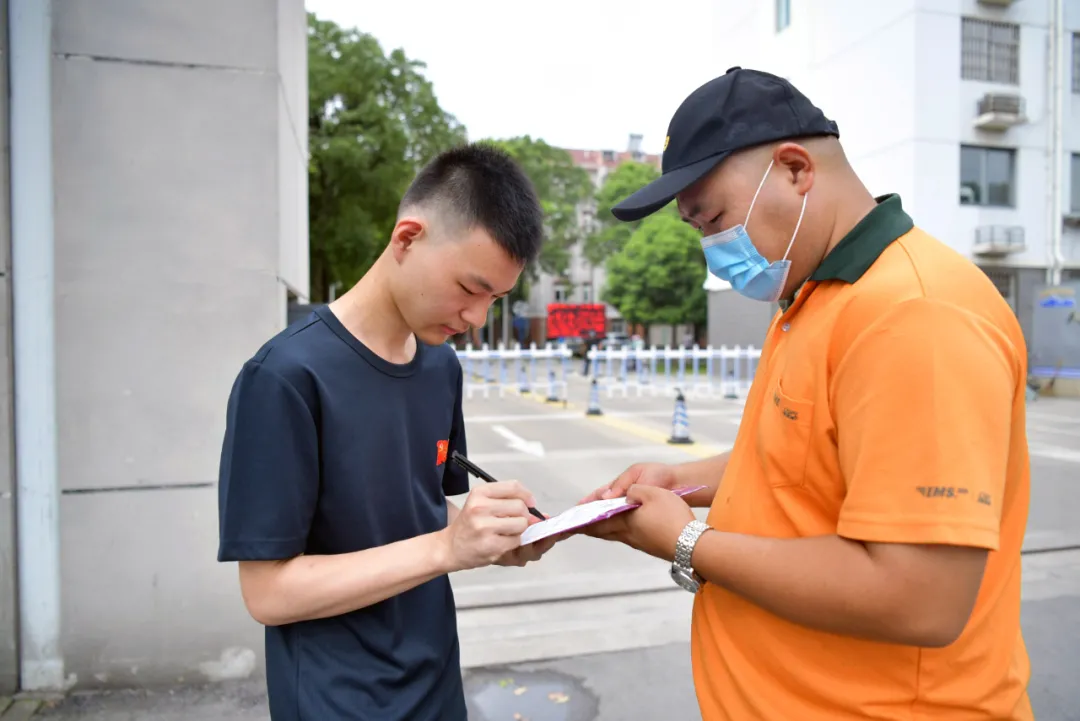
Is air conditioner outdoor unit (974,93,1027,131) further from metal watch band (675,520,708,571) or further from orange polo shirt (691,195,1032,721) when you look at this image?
metal watch band (675,520,708,571)

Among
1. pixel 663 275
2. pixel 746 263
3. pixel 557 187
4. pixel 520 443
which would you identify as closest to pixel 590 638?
pixel 746 263

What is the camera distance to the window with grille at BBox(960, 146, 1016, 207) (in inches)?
746

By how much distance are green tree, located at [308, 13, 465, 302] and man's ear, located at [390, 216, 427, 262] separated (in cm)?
1918

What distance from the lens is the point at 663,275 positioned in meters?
32.1

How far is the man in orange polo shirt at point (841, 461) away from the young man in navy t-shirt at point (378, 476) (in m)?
0.35

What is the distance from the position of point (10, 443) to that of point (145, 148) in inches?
56.6

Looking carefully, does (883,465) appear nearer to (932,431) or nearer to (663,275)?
(932,431)

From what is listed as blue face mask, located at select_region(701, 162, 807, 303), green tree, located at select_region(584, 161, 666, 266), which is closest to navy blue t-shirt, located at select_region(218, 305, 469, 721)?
blue face mask, located at select_region(701, 162, 807, 303)

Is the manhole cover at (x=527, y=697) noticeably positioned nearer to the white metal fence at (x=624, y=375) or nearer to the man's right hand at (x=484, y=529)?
the man's right hand at (x=484, y=529)

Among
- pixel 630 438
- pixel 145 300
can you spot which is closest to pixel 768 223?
pixel 145 300

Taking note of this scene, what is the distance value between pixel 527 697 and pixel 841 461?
8.94ft

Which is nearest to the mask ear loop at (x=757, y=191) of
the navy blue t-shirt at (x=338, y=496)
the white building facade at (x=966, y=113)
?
the navy blue t-shirt at (x=338, y=496)

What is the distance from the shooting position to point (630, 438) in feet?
37.2

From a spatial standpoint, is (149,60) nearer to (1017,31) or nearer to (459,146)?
(459,146)
